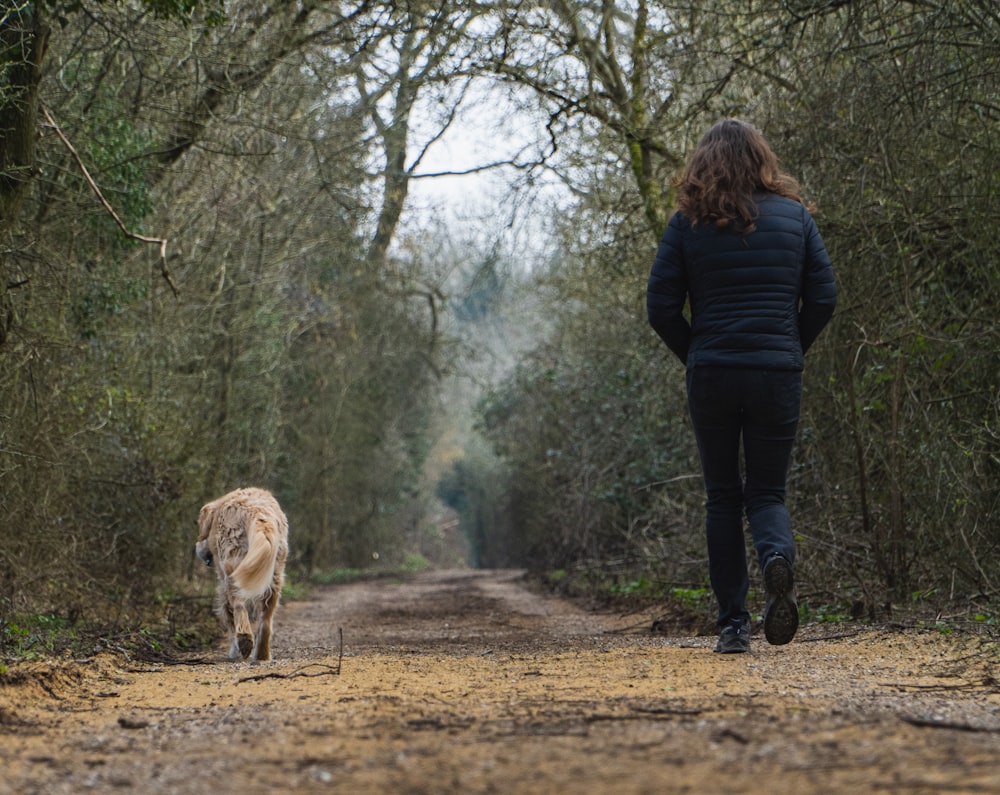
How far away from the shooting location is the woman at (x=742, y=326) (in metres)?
5.80

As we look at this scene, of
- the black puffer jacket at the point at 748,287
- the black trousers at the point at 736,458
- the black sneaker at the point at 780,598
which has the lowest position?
the black sneaker at the point at 780,598

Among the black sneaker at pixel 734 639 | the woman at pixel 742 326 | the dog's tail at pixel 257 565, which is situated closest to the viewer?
the woman at pixel 742 326

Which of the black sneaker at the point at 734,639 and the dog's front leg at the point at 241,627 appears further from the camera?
the dog's front leg at the point at 241,627

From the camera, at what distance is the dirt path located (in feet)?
9.91

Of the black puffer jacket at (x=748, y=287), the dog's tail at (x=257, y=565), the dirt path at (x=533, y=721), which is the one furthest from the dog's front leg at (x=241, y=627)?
the black puffer jacket at (x=748, y=287)

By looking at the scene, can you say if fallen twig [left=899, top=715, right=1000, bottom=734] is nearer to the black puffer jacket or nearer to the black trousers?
the black trousers

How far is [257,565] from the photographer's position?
706 centimetres

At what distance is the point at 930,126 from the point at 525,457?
1753 cm

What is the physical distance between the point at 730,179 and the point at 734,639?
2.36 metres

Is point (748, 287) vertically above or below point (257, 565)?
above

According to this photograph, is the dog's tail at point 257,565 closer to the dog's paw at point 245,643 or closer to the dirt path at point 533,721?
the dog's paw at point 245,643

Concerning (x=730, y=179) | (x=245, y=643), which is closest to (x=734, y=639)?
(x=730, y=179)

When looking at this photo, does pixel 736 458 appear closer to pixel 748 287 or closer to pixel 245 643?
pixel 748 287

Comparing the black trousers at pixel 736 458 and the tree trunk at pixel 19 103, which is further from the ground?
the tree trunk at pixel 19 103
